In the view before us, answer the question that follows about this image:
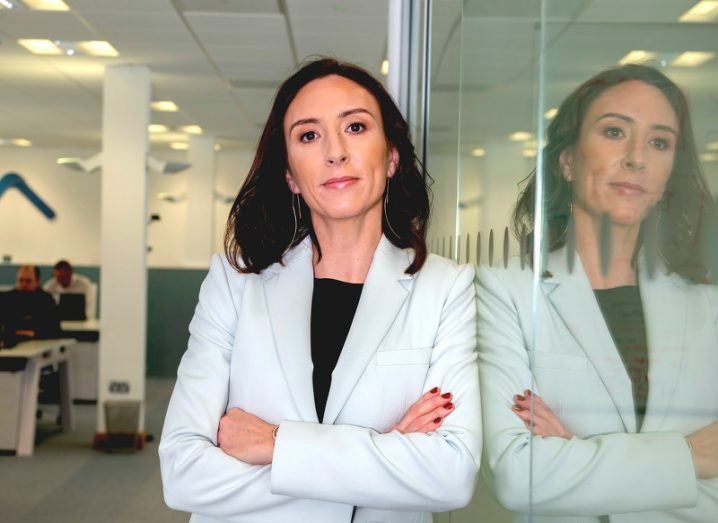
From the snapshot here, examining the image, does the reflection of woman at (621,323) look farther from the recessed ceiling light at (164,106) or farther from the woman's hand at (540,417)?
the recessed ceiling light at (164,106)

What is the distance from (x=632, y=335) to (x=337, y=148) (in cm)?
99

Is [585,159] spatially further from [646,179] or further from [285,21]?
[285,21]

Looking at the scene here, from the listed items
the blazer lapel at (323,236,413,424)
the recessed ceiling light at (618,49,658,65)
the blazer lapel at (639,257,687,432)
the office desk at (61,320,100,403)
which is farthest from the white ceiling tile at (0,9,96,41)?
the blazer lapel at (639,257,687,432)

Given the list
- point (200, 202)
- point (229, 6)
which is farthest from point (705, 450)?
point (200, 202)

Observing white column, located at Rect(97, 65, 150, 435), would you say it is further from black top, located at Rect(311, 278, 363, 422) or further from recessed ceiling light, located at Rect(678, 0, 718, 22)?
recessed ceiling light, located at Rect(678, 0, 718, 22)

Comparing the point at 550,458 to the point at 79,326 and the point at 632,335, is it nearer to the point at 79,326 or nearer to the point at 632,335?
the point at 632,335

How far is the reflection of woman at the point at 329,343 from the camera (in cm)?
147

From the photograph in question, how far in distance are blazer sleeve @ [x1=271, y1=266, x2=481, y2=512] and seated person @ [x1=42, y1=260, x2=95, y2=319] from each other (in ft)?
27.4

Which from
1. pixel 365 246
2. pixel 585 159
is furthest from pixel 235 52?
pixel 585 159

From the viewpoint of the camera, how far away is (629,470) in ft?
2.78

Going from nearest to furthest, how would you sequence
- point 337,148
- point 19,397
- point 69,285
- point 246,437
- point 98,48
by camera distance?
1. point 246,437
2. point 337,148
3. point 98,48
4. point 19,397
5. point 69,285

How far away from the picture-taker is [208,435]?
1626 mm

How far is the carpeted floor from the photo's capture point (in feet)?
16.3

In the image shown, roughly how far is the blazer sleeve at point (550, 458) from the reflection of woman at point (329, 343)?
0.27 feet
